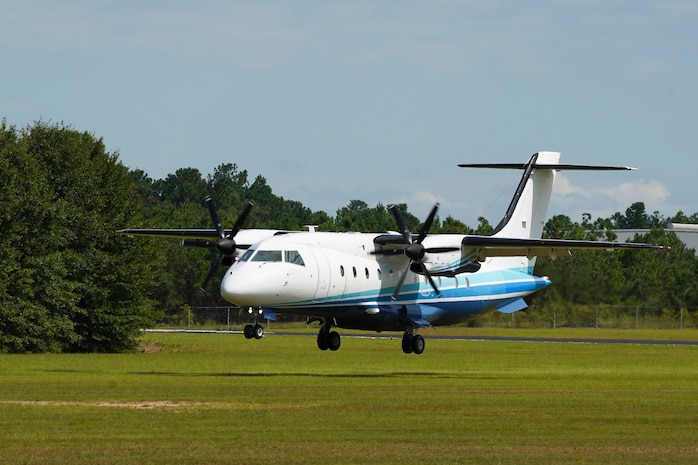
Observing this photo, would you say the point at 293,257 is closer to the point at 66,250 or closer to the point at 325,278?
the point at 325,278

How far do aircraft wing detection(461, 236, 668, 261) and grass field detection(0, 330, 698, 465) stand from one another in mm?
4366

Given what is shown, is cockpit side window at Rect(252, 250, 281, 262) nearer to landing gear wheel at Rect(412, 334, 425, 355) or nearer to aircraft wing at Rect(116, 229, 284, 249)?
aircraft wing at Rect(116, 229, 284, 249)

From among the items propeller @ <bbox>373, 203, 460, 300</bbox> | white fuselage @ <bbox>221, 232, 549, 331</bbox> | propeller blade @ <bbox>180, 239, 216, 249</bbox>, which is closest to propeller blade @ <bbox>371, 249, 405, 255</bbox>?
propeller @ <bbox>373, 203, 460, 300</bbox>

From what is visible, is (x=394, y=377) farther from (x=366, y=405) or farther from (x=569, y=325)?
(x=569, y=325)

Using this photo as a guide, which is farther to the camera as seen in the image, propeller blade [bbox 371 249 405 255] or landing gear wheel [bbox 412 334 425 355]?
landing gear wheel [bbox 412 334 425 355]

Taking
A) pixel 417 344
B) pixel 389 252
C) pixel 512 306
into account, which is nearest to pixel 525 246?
pixel 389 252

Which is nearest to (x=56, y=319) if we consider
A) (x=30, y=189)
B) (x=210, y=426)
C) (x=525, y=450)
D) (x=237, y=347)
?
(x=30, y=189)

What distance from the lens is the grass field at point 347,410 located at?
23.5 metres

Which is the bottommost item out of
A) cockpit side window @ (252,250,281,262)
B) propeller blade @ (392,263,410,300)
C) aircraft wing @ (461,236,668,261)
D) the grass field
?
the grass field

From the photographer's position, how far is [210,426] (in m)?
27.6

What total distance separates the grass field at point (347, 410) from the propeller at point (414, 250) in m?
3.40

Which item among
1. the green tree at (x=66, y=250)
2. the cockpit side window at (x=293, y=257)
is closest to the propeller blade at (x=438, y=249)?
the cockpit side window at (x=293, y=257)

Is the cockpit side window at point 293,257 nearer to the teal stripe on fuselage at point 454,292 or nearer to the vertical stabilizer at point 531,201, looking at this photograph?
the teal stripe on fuselage at point 454,292

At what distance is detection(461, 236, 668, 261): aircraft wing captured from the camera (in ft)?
144
